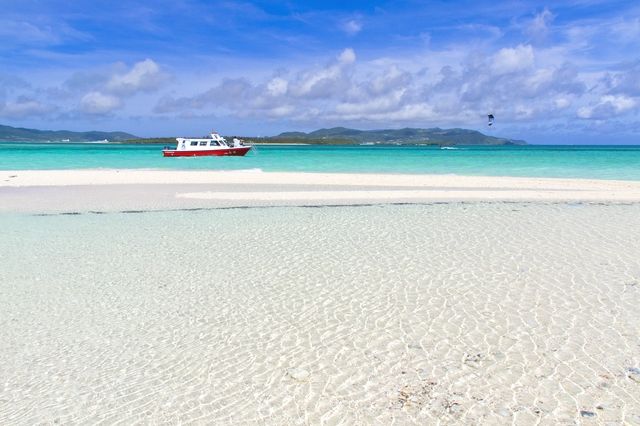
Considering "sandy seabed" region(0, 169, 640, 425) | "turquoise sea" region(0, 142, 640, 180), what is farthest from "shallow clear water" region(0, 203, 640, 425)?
"turquoise sea" region(0, 142, 640, 180)

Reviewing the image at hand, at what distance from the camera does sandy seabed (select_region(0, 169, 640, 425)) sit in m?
4.62

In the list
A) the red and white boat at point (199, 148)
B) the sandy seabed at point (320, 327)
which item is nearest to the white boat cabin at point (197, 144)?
the red and white boat at point (199, 148)

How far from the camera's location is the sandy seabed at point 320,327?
4617 millimetres

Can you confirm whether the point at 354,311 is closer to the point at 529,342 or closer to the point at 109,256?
the point at 529,342

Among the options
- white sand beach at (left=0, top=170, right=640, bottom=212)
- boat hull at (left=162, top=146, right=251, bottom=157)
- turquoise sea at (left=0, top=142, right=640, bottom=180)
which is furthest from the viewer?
boat hull at (left=162, top=146, right=251, bottom=157)

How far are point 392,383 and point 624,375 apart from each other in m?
2.22

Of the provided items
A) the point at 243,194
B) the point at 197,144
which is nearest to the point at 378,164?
the point at 197,144

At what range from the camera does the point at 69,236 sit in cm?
1227

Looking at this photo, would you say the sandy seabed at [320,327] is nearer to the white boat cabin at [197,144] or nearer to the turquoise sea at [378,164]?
the turquoise sea at [378,164]

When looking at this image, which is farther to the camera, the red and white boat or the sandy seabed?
the red and white boat

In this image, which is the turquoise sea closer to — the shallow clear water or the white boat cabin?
the white boat cabin

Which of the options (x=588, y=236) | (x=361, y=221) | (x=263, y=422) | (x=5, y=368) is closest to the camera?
(x=263, y=422)

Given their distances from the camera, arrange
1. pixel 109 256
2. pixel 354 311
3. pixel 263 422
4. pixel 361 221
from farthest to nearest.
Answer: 1. pixel 361 221
2. pixel 109 256
3. pixel 354 311
4. pixel 263 422

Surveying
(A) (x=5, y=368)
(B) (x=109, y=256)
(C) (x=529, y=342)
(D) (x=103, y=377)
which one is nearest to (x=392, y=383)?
(C) (x=529, y=342)
